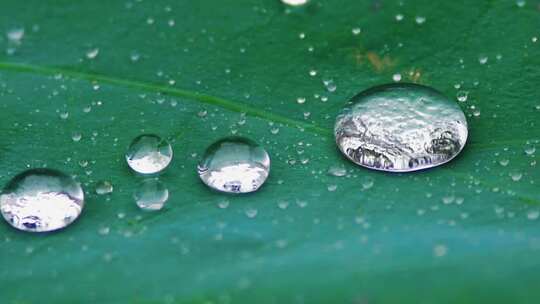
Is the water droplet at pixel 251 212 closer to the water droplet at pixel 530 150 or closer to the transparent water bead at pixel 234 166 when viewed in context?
the transparent water bead at pixel 234 166

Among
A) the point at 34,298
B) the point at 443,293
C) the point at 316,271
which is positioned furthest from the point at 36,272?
the point at 443,293

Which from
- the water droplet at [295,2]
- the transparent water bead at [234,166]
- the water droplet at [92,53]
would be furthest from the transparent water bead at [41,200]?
the water droplet at [295,2]

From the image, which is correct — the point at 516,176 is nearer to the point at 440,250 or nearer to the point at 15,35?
the point at 440,250

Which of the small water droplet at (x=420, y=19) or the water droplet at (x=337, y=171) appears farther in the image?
the small water droplet at (x=420, y=19)

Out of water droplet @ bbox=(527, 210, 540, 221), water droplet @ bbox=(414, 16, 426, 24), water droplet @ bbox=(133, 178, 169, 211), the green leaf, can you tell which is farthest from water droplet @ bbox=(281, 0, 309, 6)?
water droplet @ bbox=(527, 210, 540, 221)

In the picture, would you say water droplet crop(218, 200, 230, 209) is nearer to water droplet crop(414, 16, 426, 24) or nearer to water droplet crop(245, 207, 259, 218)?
water droplet crop(245, 207, 259, 218)

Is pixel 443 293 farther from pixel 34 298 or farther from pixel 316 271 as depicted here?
pixel 34 298
